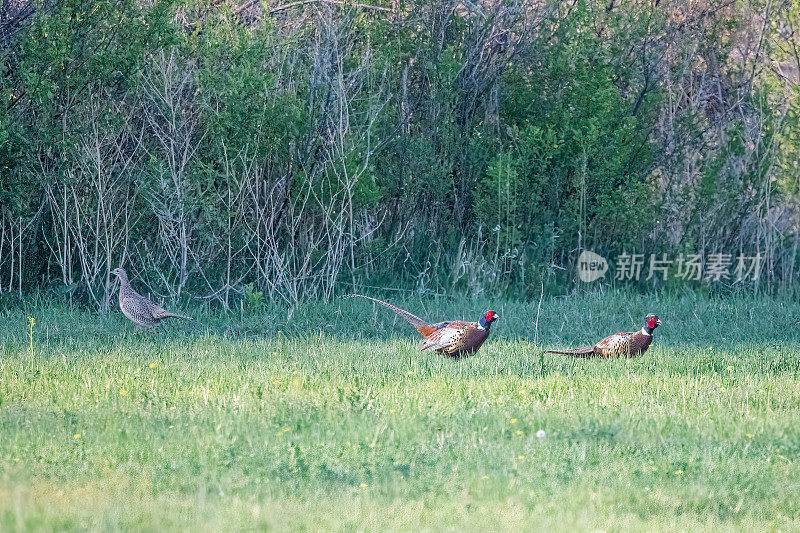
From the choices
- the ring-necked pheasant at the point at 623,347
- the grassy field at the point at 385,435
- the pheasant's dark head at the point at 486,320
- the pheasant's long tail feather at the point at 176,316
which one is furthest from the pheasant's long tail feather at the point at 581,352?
the pheasant's long tail feather at the point at 176,316

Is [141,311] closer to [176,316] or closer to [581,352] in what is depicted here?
[176,316]

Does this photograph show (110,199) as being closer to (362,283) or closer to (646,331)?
(362,283)

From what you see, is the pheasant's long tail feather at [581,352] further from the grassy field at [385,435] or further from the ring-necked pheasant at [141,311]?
the ring-necked pheasant at [141,311]

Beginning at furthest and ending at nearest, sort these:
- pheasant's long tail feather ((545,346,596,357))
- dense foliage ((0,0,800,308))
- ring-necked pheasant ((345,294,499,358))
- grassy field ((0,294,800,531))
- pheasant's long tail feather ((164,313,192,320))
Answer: dense foliage ((0,0,800,308))
pheasant's long tail feather ((164,313,192,320))
pheasant's long tail feather ((545,346,596,357))
ring-necked pheasant ((345,294,499,358))
grassy field ((0,294,800,531))

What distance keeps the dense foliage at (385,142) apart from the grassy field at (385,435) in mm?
2679

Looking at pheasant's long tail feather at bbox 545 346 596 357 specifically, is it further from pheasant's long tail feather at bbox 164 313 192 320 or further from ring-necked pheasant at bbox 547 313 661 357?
pheasant's long tail feather at bbox 164 313 192 320

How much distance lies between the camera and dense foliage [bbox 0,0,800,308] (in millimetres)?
12219

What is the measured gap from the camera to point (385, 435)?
20.1 feet

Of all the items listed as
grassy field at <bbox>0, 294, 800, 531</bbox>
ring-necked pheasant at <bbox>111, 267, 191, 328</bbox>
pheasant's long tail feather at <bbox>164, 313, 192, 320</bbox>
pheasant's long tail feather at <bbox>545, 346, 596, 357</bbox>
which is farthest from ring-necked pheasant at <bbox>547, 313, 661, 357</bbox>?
ring-necked pheasant at <bbox>111, 267, 191, 328</bbox>

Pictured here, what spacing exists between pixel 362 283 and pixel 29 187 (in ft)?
15.0

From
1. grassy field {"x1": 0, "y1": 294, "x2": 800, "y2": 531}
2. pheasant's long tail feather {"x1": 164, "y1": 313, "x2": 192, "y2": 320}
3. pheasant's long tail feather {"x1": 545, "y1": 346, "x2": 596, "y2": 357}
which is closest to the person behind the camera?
grassy field {"x1": 0, "y1": 294, "x2": 800, "y2": 531}

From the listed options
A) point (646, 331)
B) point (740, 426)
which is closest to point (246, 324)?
point (646, 331)

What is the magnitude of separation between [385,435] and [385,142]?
8.24 m

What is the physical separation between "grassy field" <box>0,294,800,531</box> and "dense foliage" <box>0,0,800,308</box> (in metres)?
2.68
